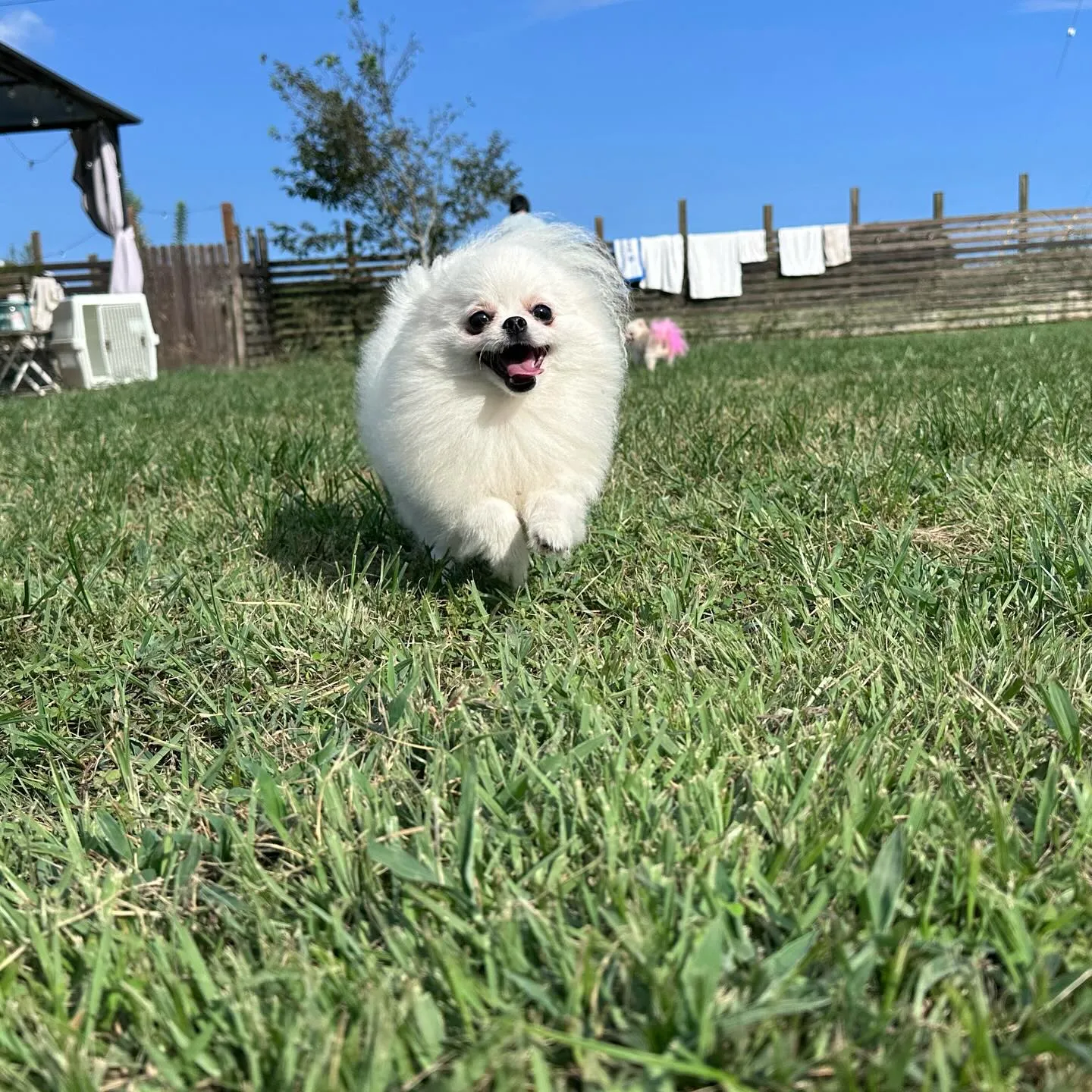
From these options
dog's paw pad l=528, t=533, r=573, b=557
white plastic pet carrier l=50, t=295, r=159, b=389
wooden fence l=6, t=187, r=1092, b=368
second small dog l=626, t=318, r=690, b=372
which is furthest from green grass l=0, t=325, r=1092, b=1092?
wooden fence l=6, t=187, r=1092, b=368

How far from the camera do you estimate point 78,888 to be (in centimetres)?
118

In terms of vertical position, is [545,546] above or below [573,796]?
above

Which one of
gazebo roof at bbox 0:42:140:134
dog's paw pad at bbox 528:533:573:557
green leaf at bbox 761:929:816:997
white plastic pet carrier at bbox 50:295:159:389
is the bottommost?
green leaf at bbox 761:929:816:997

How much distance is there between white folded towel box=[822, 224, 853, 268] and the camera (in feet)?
49.6

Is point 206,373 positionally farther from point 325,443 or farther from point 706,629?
point 706,629

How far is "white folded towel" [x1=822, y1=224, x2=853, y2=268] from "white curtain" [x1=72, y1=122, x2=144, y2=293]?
10.7 metres

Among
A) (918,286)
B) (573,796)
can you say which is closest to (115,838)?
(573,796)

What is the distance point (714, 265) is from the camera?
49.7 feet

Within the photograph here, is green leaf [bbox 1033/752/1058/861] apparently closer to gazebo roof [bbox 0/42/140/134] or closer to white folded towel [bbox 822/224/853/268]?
gazebo roof [bbox 0/42/140/134]

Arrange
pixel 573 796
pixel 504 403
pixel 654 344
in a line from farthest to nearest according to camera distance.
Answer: pixel 654 344 < pixel 504 403 < pixel 573 796

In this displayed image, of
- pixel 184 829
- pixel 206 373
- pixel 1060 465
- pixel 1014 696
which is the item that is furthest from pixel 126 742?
pixel 206 373

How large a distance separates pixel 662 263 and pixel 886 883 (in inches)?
596

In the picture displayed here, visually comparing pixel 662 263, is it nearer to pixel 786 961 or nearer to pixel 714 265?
pixel 714 265

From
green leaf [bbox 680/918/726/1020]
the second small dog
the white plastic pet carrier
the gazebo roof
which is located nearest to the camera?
green leaf [bbox 680/918/726/1020]
